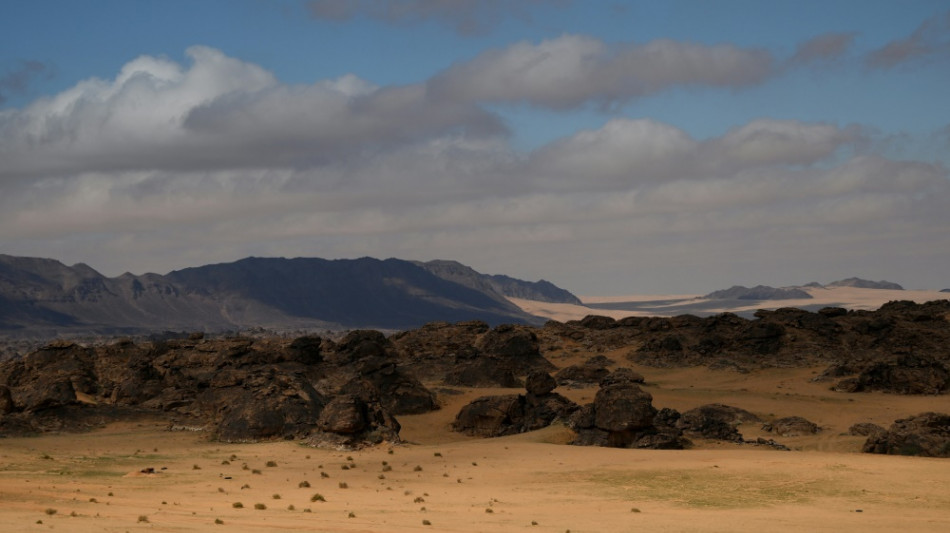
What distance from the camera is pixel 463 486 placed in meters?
29.5

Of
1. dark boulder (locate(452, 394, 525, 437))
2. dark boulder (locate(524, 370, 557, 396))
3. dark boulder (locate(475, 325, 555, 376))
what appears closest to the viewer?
dark boulder (locate(452, 394, 525, 437))

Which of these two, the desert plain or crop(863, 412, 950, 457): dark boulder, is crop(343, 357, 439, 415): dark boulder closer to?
the desert plain

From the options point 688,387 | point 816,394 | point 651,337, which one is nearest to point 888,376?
point 816,394

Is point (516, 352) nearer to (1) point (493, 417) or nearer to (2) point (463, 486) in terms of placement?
(1) point (493, 417)

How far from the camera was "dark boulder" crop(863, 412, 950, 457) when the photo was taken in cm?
3444

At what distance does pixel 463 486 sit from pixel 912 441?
53.2 ft

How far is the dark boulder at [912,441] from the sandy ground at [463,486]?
4.41 ft

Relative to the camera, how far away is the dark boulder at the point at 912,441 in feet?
113

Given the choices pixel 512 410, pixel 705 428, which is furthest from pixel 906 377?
pixel 512 410

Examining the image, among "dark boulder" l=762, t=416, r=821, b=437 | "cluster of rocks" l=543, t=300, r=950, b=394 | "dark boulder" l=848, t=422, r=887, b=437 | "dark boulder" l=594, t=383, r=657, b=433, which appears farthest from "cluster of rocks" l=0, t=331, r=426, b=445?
"dark boulder" l=848, t=422, r=887, b=437

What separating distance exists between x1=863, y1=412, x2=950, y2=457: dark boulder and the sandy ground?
1.34m

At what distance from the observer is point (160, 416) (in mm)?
46562

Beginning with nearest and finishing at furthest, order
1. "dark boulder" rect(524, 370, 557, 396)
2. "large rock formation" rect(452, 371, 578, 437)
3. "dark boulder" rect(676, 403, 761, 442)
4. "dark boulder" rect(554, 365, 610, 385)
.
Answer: "dark boulder" rect(676, 403, 761, 442)
"large rock formation" rect(452, 371, 578, 437)
"dark boulder" rect(524, 370, 557, 396)
"dark boulder" rect(554, 365, 610, 385)

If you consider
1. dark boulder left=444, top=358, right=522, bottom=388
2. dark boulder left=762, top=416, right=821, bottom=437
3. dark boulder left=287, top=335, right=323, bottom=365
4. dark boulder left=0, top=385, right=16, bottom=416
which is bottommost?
dark boulder left=762, top=416, right=821, bottom=437
